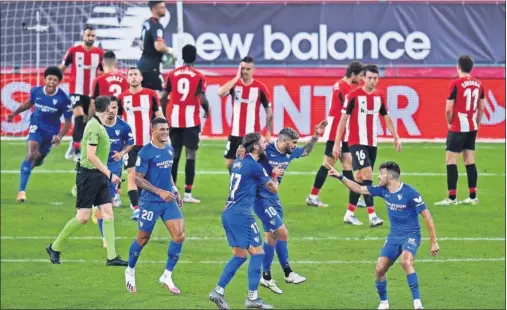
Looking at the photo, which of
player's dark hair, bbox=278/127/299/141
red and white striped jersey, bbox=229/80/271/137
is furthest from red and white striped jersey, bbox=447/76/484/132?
player's dark hair, bbox=278/127/299/141

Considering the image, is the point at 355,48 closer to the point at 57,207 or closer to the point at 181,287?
the point at 57,207

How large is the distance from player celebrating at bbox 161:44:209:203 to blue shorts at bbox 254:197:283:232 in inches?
205

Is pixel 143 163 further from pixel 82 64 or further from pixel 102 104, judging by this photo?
pixel 82 64

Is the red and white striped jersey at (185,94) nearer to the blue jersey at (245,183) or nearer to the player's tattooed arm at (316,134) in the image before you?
the player's tattooed arm at (316,134)

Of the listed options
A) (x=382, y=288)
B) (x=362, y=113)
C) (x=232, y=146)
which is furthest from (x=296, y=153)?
(x=232, y=146)

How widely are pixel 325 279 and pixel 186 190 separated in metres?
5.48

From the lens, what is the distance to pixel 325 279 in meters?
14.9

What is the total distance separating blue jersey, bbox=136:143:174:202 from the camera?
46.2ft

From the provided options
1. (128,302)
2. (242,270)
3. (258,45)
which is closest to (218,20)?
(258,45)

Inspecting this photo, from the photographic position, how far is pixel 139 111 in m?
18.6

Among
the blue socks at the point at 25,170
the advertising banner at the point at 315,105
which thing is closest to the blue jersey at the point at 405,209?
the blue socks at the point at 25,170

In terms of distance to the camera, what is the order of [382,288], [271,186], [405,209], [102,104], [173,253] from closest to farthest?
1. [382,288]
2. [405,209]
3. [271,186]
4. [173,253]
5. [102,104]

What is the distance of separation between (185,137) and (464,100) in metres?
4.71

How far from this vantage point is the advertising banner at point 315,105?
26.5 meters
